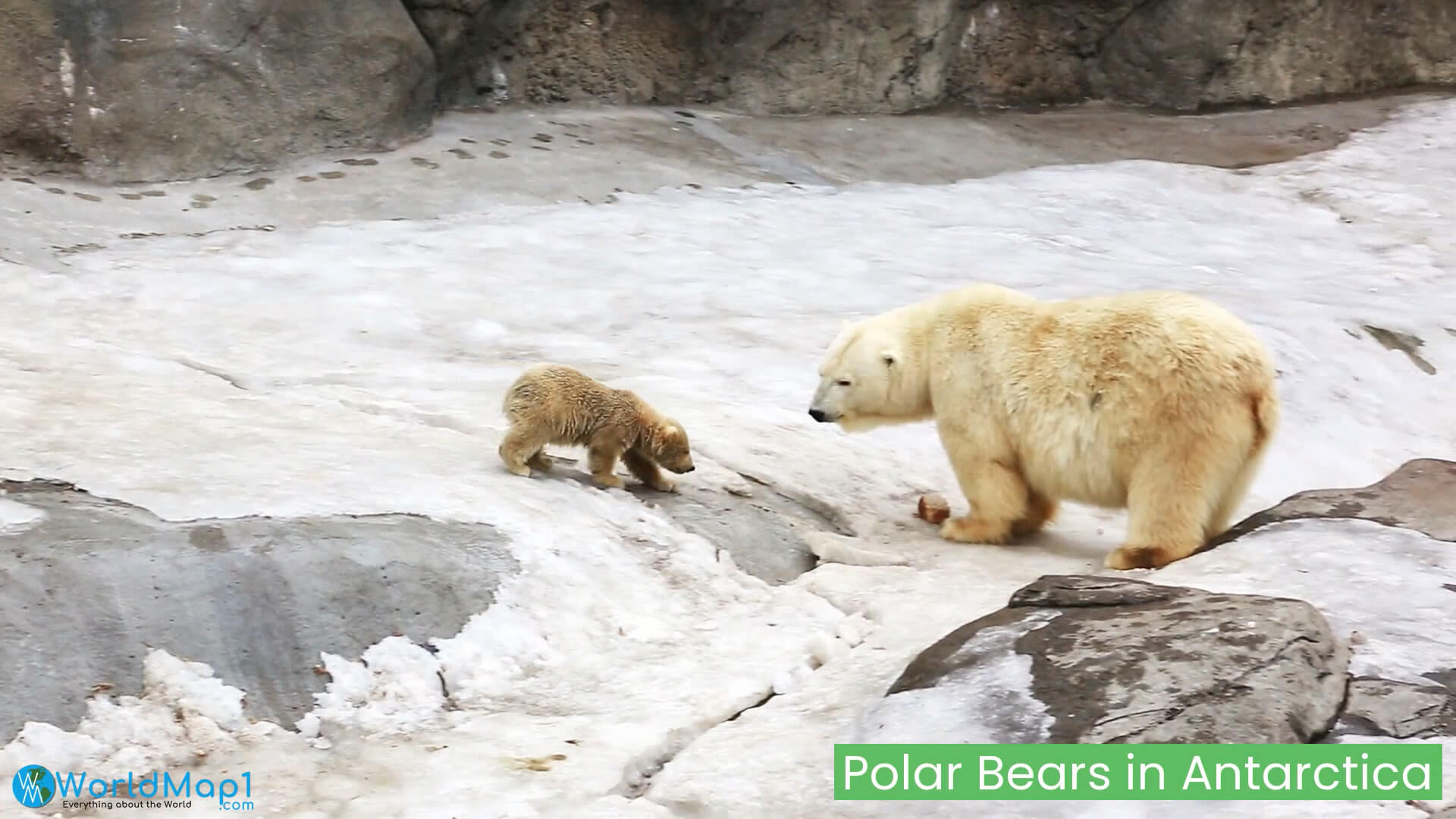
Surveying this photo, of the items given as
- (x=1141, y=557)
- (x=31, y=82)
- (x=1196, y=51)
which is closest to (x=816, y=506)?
(x=1141, y=557)

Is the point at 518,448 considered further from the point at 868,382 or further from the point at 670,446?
the point at 868,382

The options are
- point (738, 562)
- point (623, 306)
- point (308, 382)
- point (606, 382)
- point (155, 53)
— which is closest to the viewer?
point (738, 562)

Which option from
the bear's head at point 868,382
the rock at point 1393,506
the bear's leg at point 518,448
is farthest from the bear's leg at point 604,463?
the rock at point 1393,506

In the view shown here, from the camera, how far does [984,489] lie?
5.50 metres

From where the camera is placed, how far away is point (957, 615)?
4449 mm

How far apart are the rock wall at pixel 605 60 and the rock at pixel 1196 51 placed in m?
0.02

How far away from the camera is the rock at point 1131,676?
308 cm

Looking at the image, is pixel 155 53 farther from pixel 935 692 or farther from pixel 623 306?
pixel 935 692

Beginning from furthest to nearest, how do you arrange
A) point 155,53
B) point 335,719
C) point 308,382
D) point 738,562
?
point 155,53 < point 308,382 < point 738,562 < point 335,719

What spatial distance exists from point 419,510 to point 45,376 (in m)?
2.19

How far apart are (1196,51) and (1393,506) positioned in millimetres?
10573

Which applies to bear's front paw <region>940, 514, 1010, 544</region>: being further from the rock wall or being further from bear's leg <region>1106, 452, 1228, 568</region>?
the rock wall

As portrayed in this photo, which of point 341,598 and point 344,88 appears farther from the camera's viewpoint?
point 344,88

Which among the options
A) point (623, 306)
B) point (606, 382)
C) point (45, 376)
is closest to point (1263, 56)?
point (623, 306)
